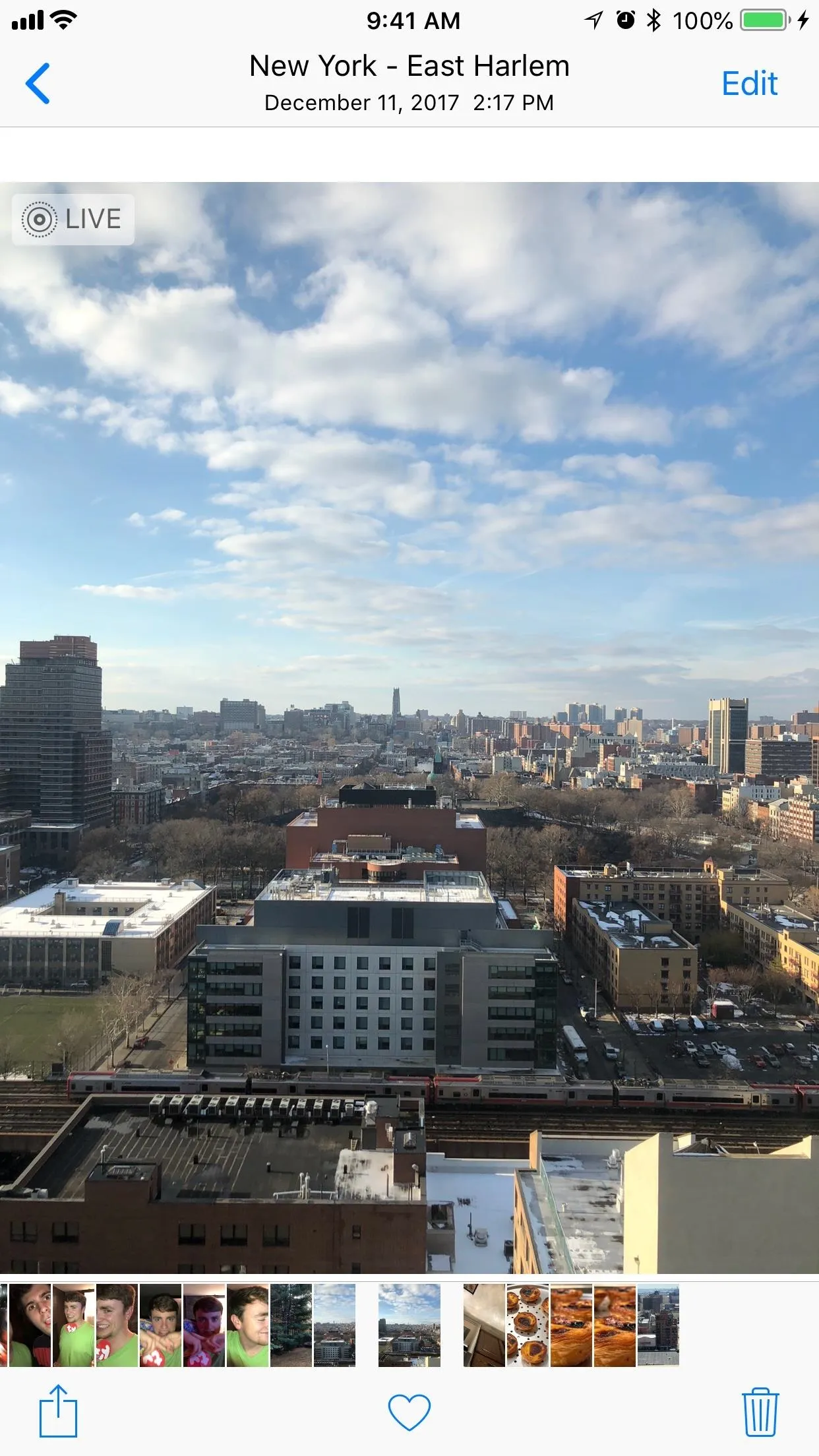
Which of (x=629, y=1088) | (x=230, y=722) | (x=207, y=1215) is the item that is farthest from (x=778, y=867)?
(x=207, y=1215)

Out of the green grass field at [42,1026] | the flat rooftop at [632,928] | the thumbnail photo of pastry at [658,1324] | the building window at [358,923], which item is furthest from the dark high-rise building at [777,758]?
the green grass field at [42,1026]

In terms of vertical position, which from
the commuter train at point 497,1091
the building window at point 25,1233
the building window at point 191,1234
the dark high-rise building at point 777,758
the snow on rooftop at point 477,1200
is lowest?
the commuter train at point 497,1091

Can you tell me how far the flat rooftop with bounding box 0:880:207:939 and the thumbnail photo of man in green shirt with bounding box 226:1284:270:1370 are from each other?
315 inches

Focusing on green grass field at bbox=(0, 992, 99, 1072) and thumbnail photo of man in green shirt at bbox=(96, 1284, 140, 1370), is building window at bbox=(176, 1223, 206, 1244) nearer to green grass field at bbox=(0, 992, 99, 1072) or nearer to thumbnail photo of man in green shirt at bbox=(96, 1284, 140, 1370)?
thumbnail photo of man in green shirt at bbox=(96, 1284, 140, 1370)

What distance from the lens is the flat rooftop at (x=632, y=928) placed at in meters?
8.82

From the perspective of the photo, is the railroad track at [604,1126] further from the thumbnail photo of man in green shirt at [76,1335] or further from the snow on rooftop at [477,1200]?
the thumbnail photo of man in green shirt at [76,1335]

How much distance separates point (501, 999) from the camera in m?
6.31

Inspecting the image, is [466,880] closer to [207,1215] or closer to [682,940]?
[682,940]

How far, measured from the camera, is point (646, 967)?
8.63 metres

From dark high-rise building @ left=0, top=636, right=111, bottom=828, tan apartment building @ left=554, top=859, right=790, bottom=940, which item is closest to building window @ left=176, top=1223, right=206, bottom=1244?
dark high-rise building @ left=0, top=636, right=111, bottom=828

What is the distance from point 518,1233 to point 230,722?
12.5 feet
